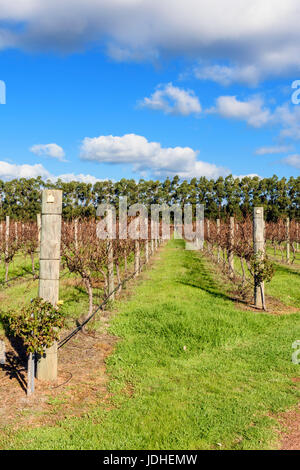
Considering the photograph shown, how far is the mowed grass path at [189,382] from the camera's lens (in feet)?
12.7

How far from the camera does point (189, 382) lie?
5.46 metres

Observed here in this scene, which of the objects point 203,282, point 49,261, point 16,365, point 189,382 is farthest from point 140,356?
point 203,282

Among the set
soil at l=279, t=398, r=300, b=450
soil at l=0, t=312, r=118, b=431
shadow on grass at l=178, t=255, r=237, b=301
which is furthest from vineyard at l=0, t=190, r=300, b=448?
shadow on grass at l=178, t=255, r=237, b=301

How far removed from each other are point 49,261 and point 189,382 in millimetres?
2784

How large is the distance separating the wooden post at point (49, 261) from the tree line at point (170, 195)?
44.7 metres

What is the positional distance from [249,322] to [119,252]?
17.1ft

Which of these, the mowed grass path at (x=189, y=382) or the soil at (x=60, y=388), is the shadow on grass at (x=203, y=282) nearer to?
the mowed grass path at (x=189, y=382)

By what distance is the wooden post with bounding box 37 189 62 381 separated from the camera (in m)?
5.33

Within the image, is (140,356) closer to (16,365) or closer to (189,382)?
(189,382)

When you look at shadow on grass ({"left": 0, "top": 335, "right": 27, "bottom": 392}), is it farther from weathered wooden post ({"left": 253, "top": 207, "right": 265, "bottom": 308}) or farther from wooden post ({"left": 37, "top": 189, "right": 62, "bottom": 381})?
weathered wooden post ({"left": 253, "top": 207, "right": 265, "bottom": 308})

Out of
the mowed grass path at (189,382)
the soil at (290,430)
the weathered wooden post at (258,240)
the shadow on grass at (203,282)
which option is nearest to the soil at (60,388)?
the mowed grass path at (189,382)

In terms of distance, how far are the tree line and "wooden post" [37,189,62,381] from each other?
147 ft

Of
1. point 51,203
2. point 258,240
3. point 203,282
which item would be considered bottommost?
point 203,282

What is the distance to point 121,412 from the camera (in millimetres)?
4449
